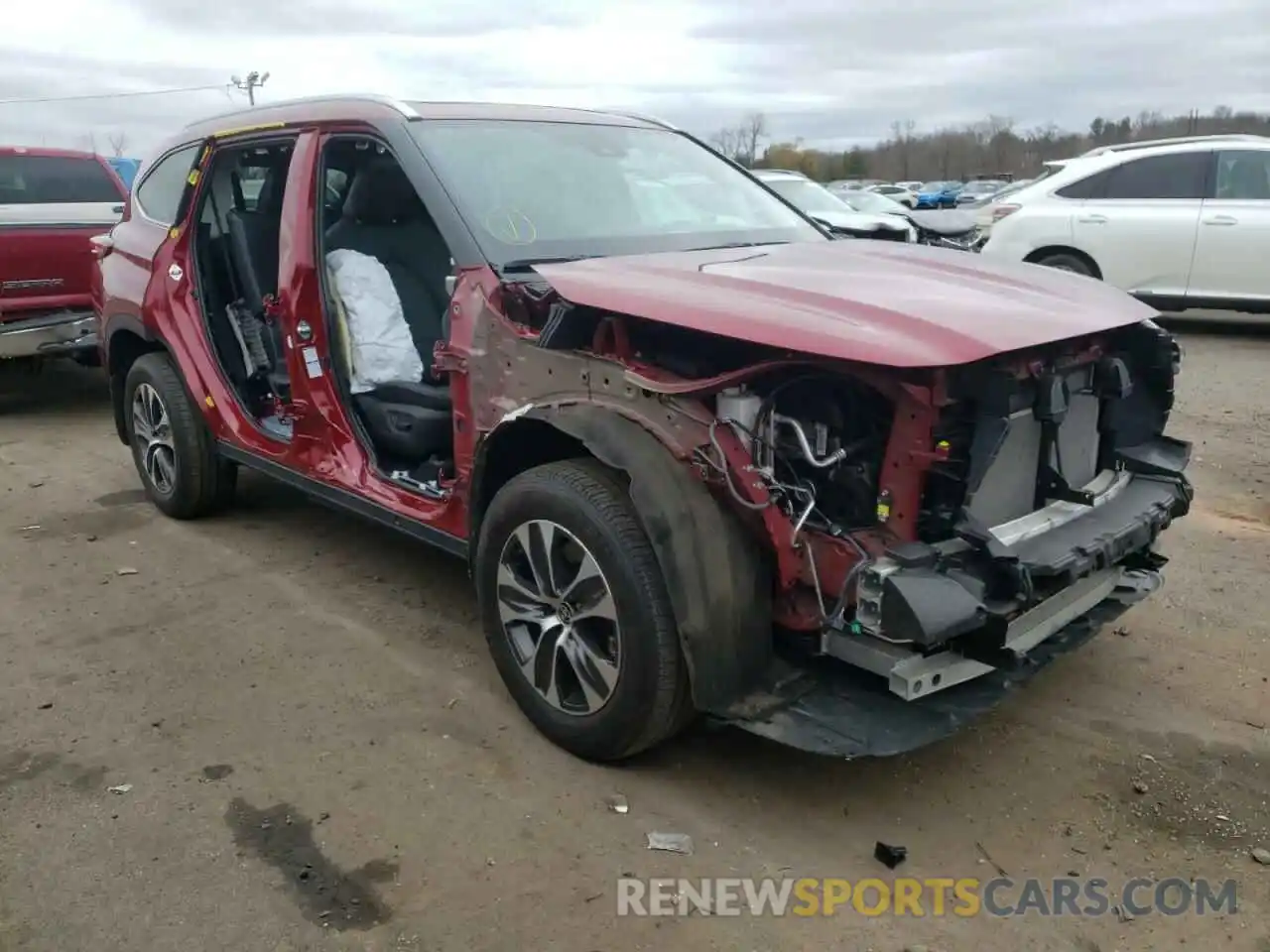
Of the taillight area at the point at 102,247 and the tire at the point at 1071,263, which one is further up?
the taillight area at the point at 102,247

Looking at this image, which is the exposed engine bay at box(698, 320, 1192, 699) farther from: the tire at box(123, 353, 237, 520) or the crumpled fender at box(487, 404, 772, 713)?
the tire at box(123, 353, 237, 520)

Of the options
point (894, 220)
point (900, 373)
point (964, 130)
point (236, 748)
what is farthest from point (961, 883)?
point (964, 130)

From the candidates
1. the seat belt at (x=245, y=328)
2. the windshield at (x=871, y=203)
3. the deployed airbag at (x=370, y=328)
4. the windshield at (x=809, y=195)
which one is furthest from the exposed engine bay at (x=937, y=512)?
the windshield at (x=871, y=203)

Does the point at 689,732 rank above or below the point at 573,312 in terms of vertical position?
below

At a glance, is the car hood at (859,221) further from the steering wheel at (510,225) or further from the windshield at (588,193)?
the steering wheel at (510,225)

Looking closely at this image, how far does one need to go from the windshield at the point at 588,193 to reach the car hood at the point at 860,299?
0.27 m

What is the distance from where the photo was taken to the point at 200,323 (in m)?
4.95

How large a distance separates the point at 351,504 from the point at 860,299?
2258 millimetres

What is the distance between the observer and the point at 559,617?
312 cm

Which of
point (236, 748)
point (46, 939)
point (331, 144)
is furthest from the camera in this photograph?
point (331, 144)

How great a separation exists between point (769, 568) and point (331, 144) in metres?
2.52

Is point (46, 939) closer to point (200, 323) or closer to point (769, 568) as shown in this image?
point (769, 568)

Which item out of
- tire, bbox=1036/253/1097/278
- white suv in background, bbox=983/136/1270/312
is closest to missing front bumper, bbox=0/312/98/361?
white suv in background, bbox=983/136/1270/312

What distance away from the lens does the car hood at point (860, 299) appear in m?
2.48
